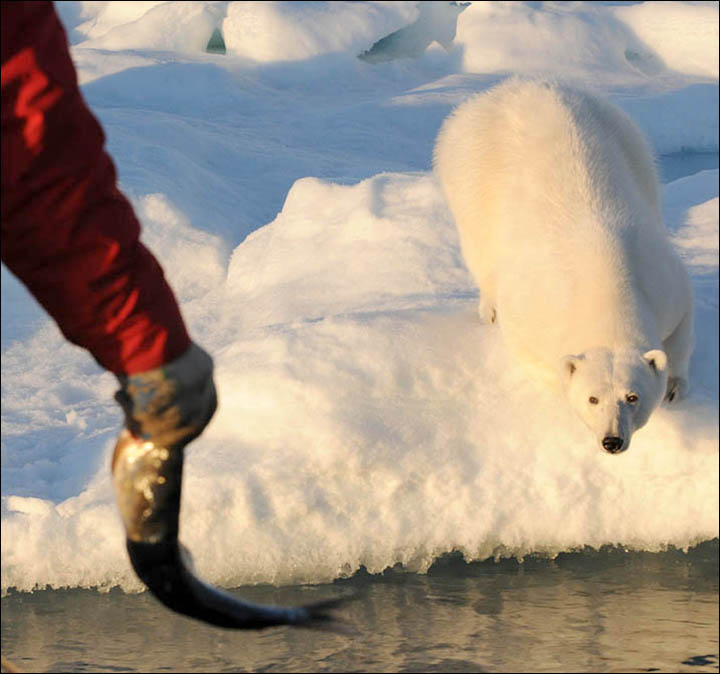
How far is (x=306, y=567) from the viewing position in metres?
3.90

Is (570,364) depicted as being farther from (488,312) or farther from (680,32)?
(680,32)

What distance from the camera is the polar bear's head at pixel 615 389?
380cm

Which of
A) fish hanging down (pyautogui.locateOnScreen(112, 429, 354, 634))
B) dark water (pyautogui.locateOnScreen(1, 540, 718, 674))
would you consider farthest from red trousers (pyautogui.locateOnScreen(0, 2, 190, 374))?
dark water (pyautogui.locateOnScreen(1, 540, 718, 674))

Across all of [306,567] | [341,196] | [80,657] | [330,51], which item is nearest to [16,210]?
[80,657]

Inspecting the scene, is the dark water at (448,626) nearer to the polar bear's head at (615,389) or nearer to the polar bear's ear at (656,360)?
the polar bear's head at (615,389)

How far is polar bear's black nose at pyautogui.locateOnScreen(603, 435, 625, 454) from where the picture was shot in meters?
3.77

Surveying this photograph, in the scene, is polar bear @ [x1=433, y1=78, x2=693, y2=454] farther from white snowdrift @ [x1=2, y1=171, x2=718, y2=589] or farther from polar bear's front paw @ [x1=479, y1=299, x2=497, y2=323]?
white snowdrift @ [x1=2, y1=171, x2=718, y2=589]

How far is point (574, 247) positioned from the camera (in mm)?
4387

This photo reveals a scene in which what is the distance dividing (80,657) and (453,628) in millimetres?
1015

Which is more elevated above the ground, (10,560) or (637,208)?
(637,208)

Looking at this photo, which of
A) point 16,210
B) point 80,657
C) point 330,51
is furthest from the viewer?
point 330,51

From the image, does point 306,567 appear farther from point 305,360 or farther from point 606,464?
point 606,464

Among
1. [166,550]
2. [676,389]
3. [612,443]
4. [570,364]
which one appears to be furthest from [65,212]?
[676,389]

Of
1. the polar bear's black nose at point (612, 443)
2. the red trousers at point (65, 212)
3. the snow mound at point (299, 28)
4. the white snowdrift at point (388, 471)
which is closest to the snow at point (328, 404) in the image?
the white snowdrift at point (388, 471)
